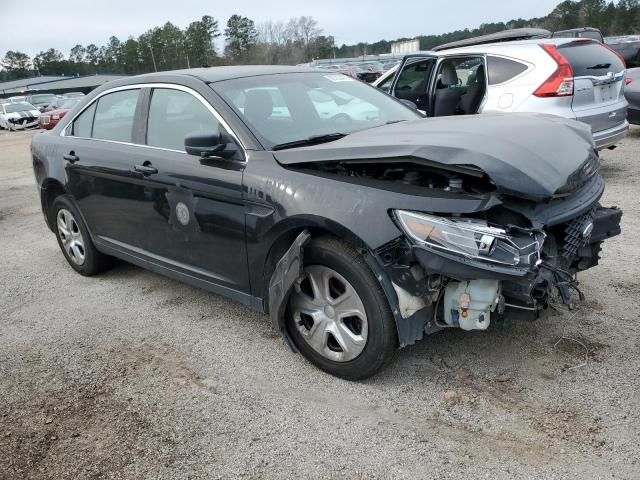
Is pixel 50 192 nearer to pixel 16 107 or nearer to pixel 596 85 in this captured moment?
pixel 596 85

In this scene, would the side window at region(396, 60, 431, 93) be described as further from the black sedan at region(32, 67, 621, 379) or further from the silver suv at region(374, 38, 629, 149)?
the black sedan at region(32, 67, 621, 379)

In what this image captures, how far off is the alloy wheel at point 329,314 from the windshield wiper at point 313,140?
78cm

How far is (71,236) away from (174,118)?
6.32ft

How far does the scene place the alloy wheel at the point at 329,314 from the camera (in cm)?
304

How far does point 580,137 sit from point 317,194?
1675 millimetres

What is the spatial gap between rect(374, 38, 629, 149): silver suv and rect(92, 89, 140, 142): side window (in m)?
4.05

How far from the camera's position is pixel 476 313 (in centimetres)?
278

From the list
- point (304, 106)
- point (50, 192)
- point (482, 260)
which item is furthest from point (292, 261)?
point (50, 192)

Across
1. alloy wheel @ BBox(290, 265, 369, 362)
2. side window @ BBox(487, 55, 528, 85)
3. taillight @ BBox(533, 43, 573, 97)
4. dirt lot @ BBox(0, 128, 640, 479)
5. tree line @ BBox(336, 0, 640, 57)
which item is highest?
tree line @ BBox(336, 0, 640, 57)

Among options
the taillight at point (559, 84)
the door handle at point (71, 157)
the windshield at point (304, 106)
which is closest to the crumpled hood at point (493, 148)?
the windshield at point (304, 106)

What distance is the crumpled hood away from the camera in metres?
2.70

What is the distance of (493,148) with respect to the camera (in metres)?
2.83

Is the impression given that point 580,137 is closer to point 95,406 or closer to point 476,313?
A: point 476,313

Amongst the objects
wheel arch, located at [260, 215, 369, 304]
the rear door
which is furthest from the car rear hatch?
wheel arch, located at [260, 215, 369, 304]
